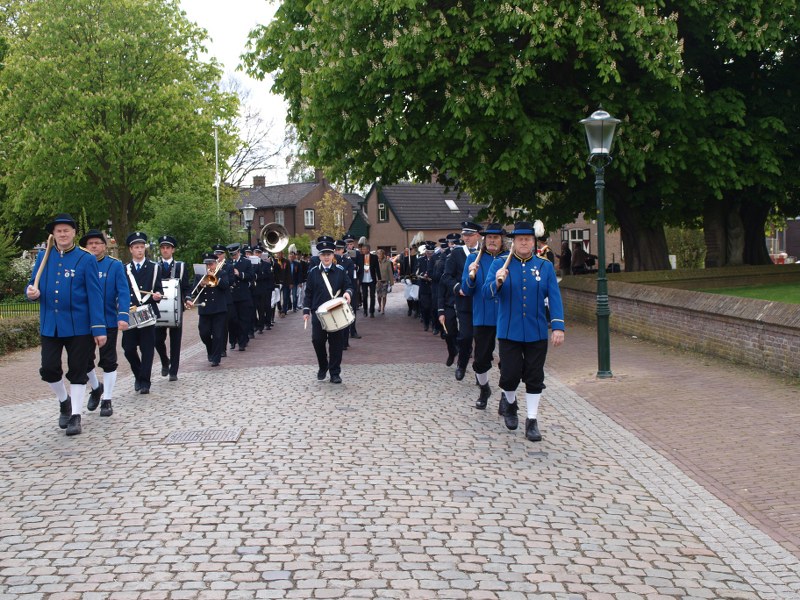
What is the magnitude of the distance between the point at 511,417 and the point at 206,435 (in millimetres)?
2793

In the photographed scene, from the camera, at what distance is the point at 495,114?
18844 millimetres

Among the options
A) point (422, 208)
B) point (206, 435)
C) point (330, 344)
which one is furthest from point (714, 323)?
point (422, 208)

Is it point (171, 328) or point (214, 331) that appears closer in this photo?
point (171, 328)

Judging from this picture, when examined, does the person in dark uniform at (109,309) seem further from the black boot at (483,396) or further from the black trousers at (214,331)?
the black trousers at (214,331)

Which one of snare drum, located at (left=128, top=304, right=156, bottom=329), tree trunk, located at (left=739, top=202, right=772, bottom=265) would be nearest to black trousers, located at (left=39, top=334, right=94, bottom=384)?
snare drum, located at (left=128, top=304, right=156, bottom=329)

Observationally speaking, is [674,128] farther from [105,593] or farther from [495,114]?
[105,593]

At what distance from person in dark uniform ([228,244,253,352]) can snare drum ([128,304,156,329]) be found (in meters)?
4.88

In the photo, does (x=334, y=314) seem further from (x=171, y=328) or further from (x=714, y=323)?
(x=714, y=323)

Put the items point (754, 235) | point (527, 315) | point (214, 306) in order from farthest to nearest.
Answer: point (754, 235) < point (214, 306) < point (527, 315)

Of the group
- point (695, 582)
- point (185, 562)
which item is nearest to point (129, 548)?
point (185, 562)

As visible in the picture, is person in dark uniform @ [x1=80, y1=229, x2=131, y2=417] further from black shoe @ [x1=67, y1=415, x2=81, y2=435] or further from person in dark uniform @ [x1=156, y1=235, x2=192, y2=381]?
person in dark uniform @ [x1=156, y1=235, x2=192, y2=381]

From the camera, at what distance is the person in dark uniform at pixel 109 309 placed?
942 cm

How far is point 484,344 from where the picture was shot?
959cm

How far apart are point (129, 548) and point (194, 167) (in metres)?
36.5
